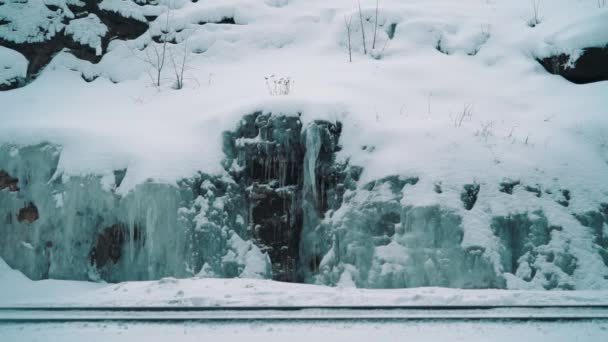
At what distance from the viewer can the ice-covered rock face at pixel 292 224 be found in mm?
4762

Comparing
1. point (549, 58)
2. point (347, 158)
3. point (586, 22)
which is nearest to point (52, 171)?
point (347, 158)

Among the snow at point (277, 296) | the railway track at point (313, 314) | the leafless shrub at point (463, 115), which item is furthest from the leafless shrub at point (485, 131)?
the railway track at point (313, 314)

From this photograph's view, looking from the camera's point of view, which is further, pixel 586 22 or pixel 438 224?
pixel 586 22

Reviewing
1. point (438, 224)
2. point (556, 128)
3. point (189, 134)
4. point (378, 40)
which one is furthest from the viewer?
point (378, 40)

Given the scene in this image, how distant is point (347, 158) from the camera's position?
5.70m

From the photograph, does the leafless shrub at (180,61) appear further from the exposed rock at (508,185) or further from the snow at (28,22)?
the exposed rock at (508,185)

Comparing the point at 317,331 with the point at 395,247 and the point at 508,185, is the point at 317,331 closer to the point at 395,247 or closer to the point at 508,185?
the point at 395,247

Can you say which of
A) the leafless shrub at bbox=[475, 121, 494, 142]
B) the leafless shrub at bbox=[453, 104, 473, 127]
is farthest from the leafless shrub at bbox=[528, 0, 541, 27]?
the leafless shrub at bbox=[475, 121, 494, 142]

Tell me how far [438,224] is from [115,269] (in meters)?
3.78

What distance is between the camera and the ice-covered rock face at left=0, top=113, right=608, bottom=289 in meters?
4.76

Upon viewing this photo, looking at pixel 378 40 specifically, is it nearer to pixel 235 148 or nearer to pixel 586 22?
pixel 586 22

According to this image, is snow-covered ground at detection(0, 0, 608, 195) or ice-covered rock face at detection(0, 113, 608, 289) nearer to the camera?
ice-covered rock face at detection(0, 113, 608, 289)

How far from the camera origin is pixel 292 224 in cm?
561

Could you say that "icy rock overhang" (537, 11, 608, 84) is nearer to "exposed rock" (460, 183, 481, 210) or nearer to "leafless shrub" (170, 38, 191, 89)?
"exposed rock" (460, 183, 481, 210)
